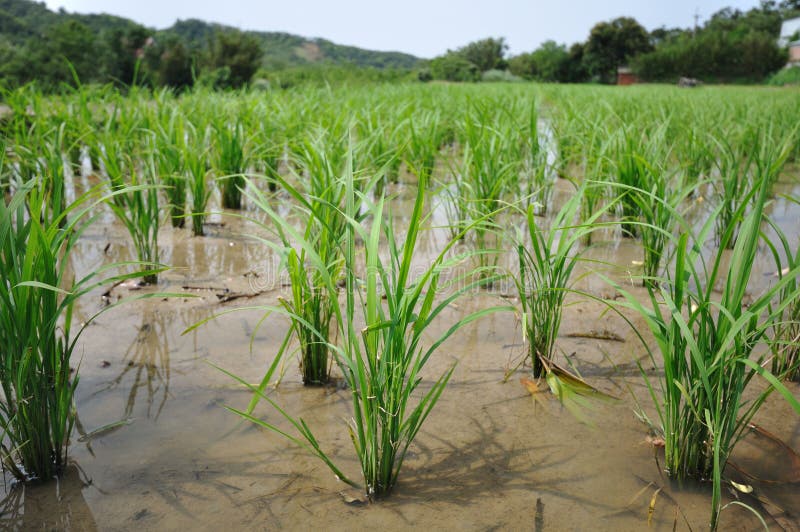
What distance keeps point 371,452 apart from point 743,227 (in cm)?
92

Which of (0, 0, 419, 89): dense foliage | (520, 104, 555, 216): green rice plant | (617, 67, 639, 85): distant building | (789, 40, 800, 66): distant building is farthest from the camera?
(617, 67, 639, 85): distant building

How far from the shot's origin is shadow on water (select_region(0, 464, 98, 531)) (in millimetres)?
1205

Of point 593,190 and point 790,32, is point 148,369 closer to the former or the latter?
point 593,190

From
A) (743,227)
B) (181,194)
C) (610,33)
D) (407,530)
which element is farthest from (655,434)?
(610,33)

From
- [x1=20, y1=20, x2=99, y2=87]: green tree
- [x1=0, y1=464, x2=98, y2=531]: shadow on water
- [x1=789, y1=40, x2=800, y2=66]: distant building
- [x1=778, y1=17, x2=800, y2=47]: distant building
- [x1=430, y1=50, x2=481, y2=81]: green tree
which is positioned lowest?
[x1=0, y1=464, x2=98, y2=531]: shadow on water

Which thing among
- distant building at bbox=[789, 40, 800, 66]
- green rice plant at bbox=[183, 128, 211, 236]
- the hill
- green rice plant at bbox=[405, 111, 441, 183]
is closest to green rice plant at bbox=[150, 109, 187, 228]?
green rice plant at bbox=[183, 128, 211, 236]

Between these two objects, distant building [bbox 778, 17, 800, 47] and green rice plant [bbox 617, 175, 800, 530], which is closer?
green rice plant [bbox 617, 175, 800, 530]

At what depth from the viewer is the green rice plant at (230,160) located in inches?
138

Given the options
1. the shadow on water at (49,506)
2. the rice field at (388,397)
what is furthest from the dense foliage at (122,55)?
the shadow on water at (49,506)

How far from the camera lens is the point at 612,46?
40.2m

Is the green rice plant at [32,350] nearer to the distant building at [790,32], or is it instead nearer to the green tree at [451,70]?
the green tree at [451,70]

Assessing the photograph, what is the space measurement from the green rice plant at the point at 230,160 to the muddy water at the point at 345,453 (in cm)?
157

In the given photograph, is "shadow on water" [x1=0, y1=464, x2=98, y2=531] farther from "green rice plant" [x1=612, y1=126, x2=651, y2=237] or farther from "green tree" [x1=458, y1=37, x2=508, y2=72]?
"green tree" [x1=458, y1=37, x2=508, y2=72]

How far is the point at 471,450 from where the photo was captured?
1.48 m
